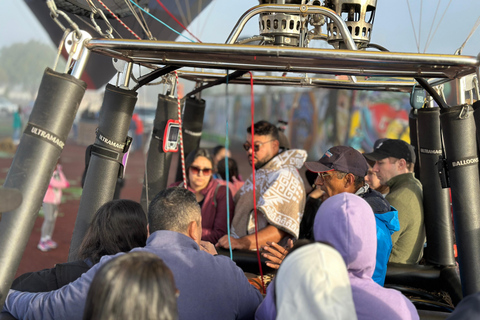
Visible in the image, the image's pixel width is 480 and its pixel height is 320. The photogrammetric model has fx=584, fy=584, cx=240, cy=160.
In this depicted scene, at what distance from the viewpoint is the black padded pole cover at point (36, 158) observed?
1940 mm

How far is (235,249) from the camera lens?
389cm

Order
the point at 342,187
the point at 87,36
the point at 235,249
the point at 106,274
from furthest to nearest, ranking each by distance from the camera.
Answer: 1. the point at 235,249
2. the point at 342,187
3. the point at 87,36
4. the point at 106,274

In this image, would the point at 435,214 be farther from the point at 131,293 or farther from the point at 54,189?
the point at 54,189

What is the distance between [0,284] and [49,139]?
507mm

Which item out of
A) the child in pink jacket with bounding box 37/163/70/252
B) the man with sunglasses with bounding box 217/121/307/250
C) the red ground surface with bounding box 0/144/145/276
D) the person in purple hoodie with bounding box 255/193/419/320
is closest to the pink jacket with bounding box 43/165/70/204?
the child in pink jacket with bounding box 37/163/70/252

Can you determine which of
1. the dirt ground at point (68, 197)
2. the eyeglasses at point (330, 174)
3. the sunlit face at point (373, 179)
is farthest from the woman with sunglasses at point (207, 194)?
the dirt ground at point (68, 197)

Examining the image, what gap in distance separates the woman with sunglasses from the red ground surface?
3.55 metres

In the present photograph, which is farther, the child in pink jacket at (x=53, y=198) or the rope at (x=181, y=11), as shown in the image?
the child in pink jacket at (x=53, y=198)

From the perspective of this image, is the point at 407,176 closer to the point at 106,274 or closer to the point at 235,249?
the point at 235,249

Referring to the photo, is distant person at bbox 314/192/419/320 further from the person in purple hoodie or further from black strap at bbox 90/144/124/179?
black strap at bbox 90/144/124/179

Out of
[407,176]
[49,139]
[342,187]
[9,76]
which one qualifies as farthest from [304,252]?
[9,76]

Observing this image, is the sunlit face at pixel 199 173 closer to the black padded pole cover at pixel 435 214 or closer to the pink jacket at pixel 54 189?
the black padded pole cover at pixel 435 214

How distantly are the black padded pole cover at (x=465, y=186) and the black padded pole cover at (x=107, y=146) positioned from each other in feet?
4.96

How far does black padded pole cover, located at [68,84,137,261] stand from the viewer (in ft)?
9.32
